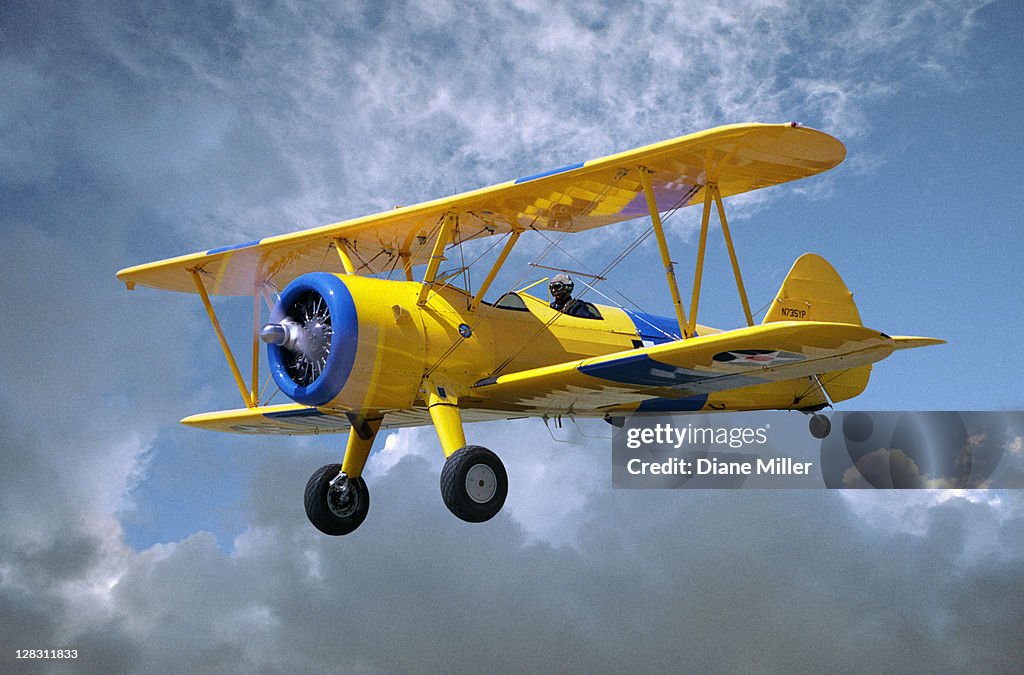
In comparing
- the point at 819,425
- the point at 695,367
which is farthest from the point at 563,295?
the point at 819,425

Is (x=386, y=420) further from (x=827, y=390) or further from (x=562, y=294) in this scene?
(x=827, y=390)

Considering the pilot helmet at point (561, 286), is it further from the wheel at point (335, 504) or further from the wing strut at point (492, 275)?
the wheel at point (335, 504)

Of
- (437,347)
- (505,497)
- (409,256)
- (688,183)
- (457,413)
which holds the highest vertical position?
(409,256)

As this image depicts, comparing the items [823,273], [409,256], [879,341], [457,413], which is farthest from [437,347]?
[823,273]

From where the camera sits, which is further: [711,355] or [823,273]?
[823,273]

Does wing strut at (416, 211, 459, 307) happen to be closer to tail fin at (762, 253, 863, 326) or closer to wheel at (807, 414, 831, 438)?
tail fin at (762, 253, 863, 326)

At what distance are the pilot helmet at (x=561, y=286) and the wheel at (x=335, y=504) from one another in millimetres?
2918

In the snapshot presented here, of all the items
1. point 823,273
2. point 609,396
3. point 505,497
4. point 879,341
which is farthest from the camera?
point 823,273

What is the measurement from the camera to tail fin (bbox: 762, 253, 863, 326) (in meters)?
11.9

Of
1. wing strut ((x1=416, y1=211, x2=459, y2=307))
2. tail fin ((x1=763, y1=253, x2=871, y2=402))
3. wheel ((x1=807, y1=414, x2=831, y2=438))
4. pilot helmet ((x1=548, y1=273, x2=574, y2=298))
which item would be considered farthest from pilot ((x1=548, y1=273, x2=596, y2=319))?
wheel ((x1=807, y1=414, x2=831, y2=438))

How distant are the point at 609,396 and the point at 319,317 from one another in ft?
9.76

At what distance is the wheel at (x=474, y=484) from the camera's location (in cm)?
892

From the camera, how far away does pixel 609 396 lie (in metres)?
10.3

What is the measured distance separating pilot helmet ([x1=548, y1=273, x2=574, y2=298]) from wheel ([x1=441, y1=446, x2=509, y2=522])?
2618 mm
